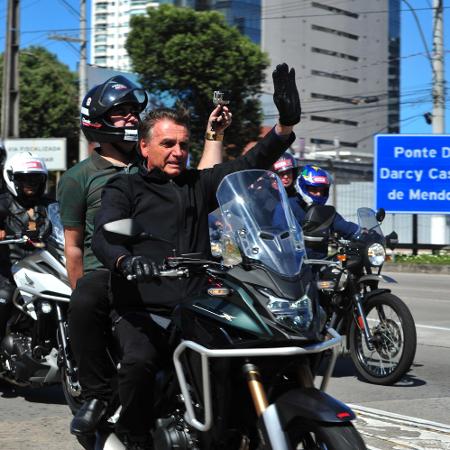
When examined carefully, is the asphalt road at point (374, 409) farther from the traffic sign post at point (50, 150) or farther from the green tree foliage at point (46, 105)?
the green tree foliage at point (46, 105)

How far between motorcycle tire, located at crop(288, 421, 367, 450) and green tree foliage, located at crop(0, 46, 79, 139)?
43544 mm

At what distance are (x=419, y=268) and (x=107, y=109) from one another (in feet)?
60.3

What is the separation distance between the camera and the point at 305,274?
11.7ft

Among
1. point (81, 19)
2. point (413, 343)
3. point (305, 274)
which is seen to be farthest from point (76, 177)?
point (81, 19)

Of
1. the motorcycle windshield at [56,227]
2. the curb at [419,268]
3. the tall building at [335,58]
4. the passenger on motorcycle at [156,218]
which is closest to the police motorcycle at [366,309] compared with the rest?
the motorcycle windshield at [56,227]

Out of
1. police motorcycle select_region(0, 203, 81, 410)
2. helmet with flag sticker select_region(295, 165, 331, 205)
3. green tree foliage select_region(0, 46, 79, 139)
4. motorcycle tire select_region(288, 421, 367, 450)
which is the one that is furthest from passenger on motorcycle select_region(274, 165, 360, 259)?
green tree foliage select_region(0, 46, 79, 139)

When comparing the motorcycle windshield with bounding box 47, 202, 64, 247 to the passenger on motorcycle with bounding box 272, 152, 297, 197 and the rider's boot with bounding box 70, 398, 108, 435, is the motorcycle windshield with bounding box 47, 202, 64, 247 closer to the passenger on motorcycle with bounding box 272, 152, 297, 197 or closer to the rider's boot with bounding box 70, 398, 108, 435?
the rider's boot with bounding box 70, 398, 108, 435

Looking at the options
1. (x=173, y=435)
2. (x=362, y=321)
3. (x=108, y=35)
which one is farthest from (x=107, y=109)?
(x=108, y=35)

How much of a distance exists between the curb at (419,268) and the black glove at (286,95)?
61.5ft

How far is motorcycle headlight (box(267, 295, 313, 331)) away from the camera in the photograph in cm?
339

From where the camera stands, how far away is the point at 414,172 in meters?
23.0

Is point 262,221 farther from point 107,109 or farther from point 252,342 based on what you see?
point 107,109

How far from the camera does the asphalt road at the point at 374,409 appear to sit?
17.9 feet

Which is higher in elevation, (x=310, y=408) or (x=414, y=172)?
(x=414, y=172)
